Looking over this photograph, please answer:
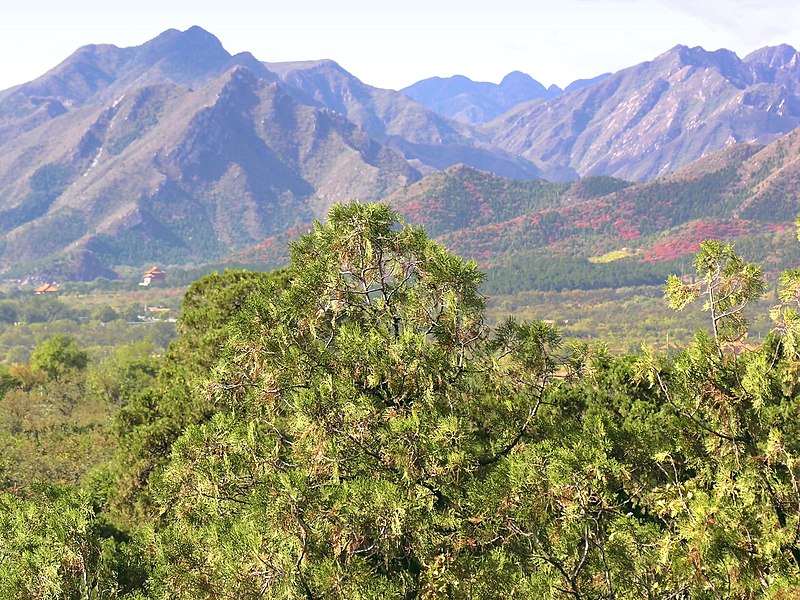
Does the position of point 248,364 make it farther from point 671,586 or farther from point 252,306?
point 671,586

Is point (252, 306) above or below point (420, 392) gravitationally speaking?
above

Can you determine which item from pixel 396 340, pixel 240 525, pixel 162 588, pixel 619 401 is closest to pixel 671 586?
pixel 396 340

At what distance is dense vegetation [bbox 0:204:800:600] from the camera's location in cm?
1006

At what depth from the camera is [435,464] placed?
35.5 feet

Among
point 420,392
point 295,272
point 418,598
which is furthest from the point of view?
point 295,272

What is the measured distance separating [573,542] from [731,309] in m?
4.66

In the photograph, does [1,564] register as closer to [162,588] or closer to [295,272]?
[162,588]

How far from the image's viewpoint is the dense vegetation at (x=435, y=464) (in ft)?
33.0

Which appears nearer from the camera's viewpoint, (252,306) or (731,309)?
(731,309)

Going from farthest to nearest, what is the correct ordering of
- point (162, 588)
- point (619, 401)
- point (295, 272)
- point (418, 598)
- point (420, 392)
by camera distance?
point (619, 401) < point (295, 272) < point (162, 588) < point (420, 392) < point (418, 598)

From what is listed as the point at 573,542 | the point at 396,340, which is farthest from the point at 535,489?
the point at 396,340

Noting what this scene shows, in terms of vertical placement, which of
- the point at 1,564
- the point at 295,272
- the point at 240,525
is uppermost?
the point at 295,272

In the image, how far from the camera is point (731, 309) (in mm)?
11234

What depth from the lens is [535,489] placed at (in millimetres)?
10422
